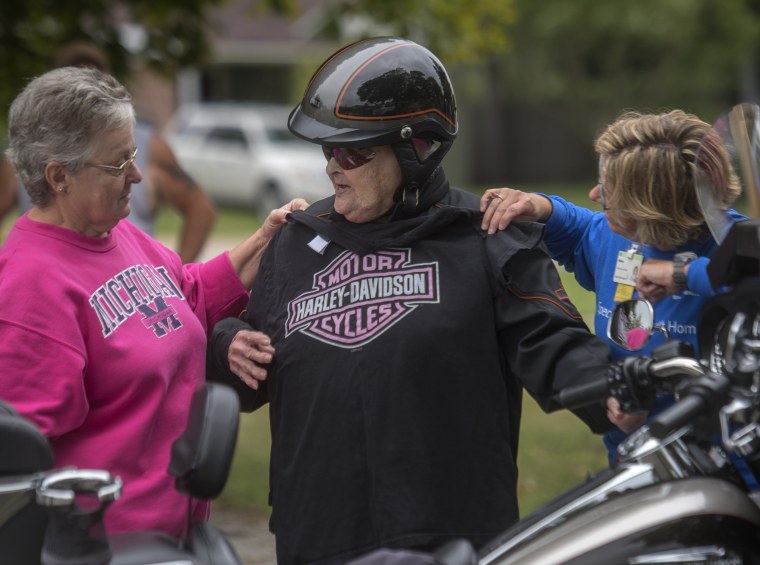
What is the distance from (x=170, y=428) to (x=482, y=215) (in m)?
0.89

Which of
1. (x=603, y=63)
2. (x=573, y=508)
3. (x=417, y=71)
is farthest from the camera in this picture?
(x=603, y=63)

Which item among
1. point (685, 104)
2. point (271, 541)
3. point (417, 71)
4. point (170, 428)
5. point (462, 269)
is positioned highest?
point (685, 104)

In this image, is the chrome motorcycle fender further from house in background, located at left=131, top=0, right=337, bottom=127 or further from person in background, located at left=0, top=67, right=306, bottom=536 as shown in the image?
house in background, located at left=131, top=0, right=337, bottom=127

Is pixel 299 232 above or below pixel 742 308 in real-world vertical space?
above

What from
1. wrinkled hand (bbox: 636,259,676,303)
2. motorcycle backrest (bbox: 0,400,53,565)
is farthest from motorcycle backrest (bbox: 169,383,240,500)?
wrinkled hand (bbox: 636,259,676,303)

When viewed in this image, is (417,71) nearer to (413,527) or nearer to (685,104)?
(413,527)

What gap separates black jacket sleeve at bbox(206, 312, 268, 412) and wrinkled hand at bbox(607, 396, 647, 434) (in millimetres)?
901

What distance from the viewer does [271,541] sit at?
5.67 metres

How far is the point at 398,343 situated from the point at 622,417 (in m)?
0.52

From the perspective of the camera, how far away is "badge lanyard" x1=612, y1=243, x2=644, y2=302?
3.16 meters

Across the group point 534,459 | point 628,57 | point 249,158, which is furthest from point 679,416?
point 628,57

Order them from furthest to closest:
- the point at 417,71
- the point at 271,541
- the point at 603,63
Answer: the point at 603,63, the point at 271,541, the point at 417,71

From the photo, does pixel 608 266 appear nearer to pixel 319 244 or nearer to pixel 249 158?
pixel 319 244

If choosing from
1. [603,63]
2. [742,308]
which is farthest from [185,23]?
[603,63]
